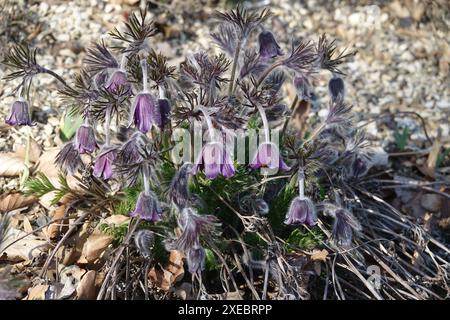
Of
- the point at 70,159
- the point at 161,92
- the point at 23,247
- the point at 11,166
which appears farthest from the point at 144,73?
the point at 11,166

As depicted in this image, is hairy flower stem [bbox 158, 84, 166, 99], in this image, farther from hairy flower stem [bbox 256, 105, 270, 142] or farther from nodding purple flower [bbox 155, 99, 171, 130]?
hairy flower stem [bbox 256, 105, 270, 142]

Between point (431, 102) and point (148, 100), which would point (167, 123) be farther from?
point (431, 102)

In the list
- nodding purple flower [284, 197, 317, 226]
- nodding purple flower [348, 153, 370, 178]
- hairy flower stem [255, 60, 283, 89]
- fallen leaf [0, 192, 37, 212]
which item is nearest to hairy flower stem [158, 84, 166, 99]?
hairy flower stem [255, 60, 283, 89]

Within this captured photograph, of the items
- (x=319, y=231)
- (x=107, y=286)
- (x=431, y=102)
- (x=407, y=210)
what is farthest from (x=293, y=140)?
(x=431, y=102)

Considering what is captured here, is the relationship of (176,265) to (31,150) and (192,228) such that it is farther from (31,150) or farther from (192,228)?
(31,150)

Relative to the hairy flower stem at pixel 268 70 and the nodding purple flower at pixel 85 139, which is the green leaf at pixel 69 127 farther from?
the hairy flower stem at pixel 268 70

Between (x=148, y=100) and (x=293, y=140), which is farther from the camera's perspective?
(x=293, y=140)
